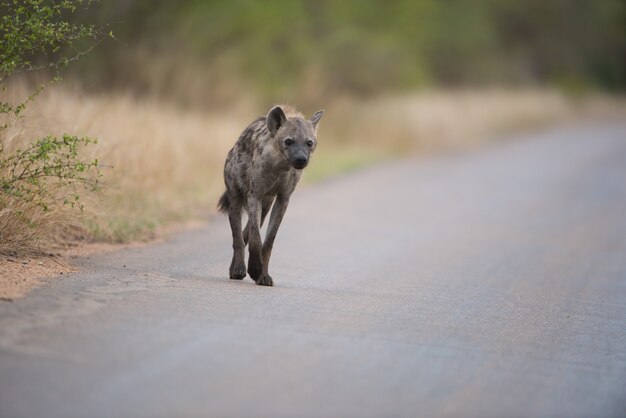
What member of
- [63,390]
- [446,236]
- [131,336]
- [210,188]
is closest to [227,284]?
[131,336]

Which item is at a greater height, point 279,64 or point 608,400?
point 279,64

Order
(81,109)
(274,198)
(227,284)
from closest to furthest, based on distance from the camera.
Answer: (227,284) < (274,198) < (81,109)

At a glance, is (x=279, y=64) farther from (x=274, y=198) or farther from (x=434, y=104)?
(x=274, y=198)

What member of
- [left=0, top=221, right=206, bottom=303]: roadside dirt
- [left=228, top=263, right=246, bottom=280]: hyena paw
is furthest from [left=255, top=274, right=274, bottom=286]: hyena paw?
[left=0, top=221, right=206, bottom=303]: roadside dirt

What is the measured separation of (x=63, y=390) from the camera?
4277 mm

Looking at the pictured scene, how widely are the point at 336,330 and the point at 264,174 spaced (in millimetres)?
1971

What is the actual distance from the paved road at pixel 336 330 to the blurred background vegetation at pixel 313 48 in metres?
2.72

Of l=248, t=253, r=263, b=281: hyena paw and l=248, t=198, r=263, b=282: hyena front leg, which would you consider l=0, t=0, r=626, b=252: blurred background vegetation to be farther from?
l=248, t=253, r=263, b=281: hyena paw

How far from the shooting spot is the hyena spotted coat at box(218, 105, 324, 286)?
729 centimetres

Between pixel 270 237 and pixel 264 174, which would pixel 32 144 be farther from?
pixel 270 237

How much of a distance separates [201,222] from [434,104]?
1623 centimetres

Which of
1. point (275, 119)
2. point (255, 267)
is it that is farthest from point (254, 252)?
point (275, 119)

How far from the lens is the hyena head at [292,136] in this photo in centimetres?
725

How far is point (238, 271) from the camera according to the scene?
748cm
